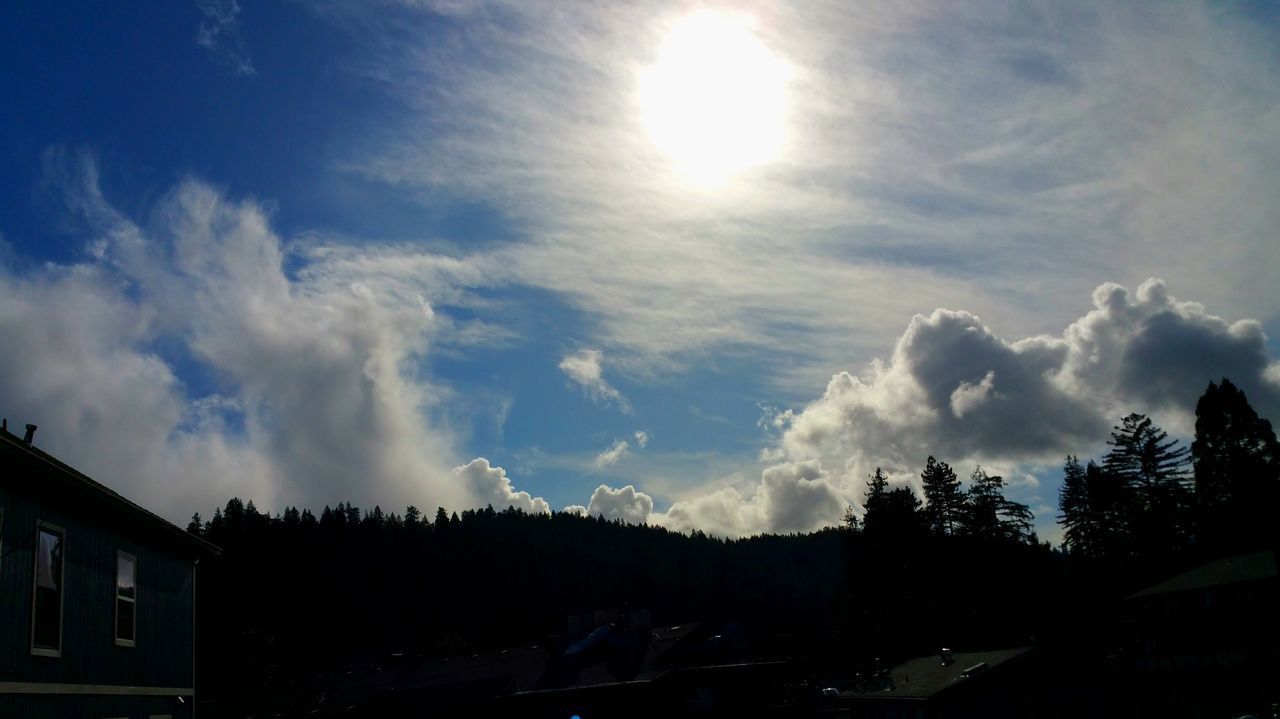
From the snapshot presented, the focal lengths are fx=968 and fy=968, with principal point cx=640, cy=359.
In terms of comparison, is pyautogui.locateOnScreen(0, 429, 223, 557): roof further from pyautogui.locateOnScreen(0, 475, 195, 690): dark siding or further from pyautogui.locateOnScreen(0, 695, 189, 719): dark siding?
pyautogui.locateOnScreen(0, 695, 189, 719): dark siding

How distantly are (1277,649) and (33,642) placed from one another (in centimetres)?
5139

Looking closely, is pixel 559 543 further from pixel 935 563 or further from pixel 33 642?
pixel 33 642

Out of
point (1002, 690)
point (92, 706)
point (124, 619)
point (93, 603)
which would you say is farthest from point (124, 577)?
point (1002, 690)

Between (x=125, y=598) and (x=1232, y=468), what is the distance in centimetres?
7930

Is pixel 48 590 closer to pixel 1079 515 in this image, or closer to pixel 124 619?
Answer: pixel 124 619

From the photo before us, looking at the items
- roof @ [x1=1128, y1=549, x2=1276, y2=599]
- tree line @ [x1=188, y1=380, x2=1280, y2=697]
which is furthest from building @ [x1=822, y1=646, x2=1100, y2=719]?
tree line @ [x1=188, y1=380, x2=1280, y2=697]

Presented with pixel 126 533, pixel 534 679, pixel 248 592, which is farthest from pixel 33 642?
pixel 248 592

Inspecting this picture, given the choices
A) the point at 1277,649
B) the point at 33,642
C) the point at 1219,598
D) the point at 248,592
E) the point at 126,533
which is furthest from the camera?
the point at 248,592

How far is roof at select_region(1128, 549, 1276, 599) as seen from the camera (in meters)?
48.7

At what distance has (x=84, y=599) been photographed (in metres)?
19.1

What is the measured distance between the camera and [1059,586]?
271ft

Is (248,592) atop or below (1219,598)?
atop

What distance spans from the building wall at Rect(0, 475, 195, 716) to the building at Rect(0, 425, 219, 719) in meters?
0.02

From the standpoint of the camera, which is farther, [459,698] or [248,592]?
[248,592]
